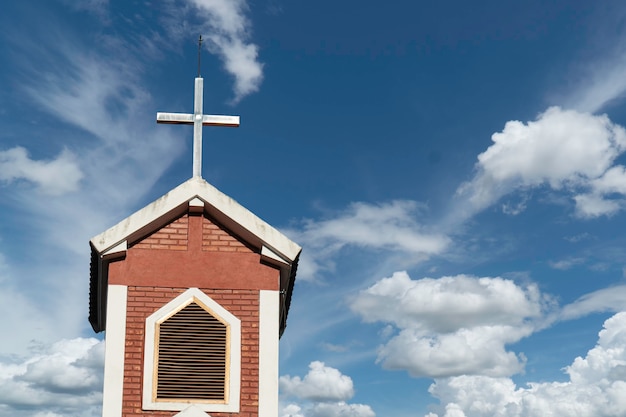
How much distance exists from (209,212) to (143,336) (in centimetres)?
266

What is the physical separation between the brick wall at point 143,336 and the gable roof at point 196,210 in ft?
2.63

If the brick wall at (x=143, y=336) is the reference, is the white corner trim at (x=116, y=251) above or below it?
above

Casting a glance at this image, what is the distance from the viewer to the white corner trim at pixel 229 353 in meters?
14.2

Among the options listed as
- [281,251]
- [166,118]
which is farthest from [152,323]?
[166,118]

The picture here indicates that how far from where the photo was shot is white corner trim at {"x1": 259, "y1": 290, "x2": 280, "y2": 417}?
46.9ft

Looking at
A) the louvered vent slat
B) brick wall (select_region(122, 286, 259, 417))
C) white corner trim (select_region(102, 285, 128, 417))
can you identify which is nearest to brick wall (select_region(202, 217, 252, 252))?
brick wall (select_region(122, 286, 259, 417))

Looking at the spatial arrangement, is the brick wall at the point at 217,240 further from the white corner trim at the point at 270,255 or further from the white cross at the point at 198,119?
the white cross at the point at 198,119

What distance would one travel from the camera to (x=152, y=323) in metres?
14.6

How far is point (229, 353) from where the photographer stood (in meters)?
14.6

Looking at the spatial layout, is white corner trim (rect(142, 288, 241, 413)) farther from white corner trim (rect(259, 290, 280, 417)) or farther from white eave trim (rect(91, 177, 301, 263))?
white eave trim (rect(91, 177, 301, 263))

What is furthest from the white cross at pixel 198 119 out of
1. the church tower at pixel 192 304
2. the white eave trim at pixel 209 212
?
the white eave trim at pixel 209 212

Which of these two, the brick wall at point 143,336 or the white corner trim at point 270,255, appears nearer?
the brick wall at point 143,336

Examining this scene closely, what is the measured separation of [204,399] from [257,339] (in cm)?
143

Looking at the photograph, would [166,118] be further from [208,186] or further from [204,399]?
[204,399]
